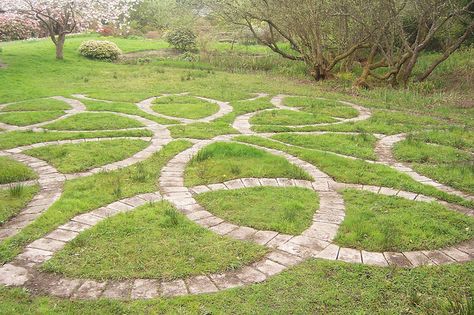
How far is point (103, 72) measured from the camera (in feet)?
75.5

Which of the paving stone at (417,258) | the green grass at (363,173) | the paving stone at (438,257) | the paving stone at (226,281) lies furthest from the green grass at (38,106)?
the paving stone at (438,257)

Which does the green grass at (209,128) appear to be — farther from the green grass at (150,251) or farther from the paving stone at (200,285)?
the paving stone at (200,285)

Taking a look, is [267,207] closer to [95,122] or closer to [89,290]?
[89,290]

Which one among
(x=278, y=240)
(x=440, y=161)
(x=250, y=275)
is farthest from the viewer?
(x=440, y=161)

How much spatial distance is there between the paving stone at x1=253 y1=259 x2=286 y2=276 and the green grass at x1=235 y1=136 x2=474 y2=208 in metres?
3.41

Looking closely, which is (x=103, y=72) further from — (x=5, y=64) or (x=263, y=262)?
(x=263, y=262)

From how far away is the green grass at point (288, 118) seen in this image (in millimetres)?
12812

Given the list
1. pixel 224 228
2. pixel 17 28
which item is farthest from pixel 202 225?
pixel 17 28

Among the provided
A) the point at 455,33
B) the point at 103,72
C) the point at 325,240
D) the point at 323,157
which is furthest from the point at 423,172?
the point at 103,72

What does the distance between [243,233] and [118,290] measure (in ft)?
6.56

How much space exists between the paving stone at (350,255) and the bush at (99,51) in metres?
25.7

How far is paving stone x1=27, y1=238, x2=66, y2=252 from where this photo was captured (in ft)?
18.5

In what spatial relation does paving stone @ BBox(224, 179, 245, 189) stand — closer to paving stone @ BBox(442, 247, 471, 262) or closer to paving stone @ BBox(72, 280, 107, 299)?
paving stone @ BBox(72, 280, 107, 299)

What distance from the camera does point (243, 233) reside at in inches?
241
